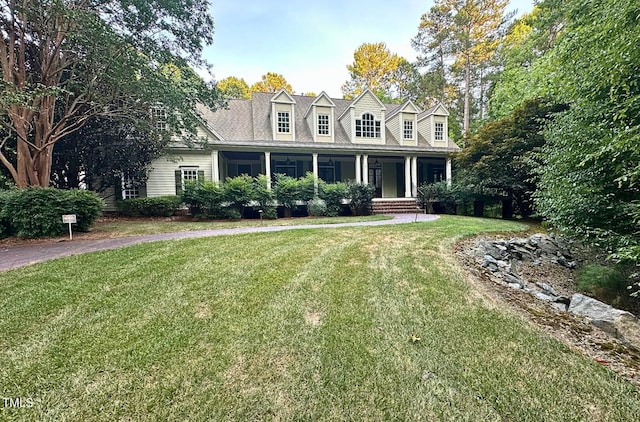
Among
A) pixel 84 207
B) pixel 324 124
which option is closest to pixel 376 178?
pixel 324 124

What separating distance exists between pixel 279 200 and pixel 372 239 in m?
6.29

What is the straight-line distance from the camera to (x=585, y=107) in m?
5.20

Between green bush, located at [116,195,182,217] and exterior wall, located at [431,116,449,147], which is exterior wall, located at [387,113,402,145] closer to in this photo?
exterior wall, located at [431,116,449,147]

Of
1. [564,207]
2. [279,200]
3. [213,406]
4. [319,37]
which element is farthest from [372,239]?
[319,37]

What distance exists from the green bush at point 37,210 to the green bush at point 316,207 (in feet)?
25.2

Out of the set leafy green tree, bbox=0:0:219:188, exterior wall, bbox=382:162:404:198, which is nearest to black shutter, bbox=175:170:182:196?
leafy green tree, bbox=0:0:219:188

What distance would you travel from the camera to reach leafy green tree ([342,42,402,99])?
81.1 ft

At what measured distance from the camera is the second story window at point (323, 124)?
50.1ft

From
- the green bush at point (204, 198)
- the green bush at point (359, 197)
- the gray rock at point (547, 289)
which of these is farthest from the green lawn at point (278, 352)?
the green bush at point (359, 197)

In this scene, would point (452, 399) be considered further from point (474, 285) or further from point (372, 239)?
point (372, 239)

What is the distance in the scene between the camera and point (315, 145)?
1424 cm

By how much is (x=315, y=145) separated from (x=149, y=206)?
7.73 m

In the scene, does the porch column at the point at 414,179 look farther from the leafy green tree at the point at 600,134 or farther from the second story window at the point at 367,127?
the leafy green tree at the point at 600,134

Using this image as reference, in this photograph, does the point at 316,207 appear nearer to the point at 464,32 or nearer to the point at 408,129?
the point at 408,129
